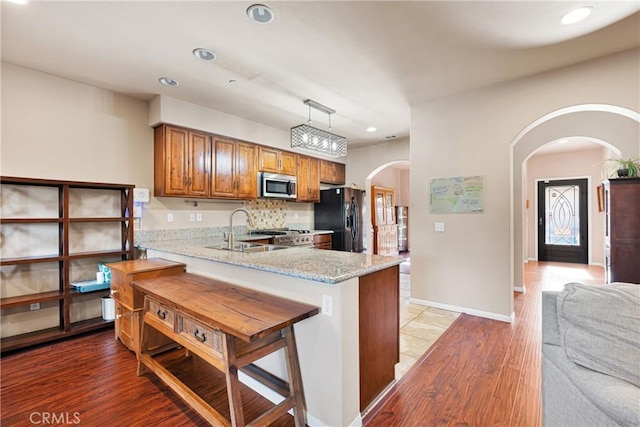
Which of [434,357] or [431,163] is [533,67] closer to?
[431,163]

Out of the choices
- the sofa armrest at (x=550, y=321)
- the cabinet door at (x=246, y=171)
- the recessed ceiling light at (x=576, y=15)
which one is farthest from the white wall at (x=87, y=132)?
the sofa armrest at (x=550, y=321)

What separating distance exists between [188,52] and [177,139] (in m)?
1.38

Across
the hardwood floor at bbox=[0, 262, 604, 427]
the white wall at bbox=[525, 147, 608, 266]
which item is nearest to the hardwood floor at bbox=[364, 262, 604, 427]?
the hardwood floor at bbox=[0, 262, 604, 427]

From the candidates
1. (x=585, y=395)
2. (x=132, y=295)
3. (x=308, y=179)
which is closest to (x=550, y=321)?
(x=585, y=395)

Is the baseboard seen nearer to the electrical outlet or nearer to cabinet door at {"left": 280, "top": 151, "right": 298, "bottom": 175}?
the electrical outlet

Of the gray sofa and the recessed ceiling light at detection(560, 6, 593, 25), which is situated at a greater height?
the recessed ceiling light at detection(560, 6, 593, 25)

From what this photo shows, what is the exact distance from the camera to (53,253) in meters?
3.05

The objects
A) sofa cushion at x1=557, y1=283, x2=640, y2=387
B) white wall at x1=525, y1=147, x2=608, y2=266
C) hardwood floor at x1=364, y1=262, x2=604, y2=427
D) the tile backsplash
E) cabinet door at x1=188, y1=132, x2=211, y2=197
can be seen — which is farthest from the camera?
white wall at x1=525, y1=147, x2=608, y2=266

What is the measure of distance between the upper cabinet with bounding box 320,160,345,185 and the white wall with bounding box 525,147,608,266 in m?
5.05

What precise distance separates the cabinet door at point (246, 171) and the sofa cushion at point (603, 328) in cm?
390

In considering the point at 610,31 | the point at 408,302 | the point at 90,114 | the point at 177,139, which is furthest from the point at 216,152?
the point at 610,31

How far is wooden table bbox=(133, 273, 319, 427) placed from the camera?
1447 mm

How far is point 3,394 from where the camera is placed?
79.7 inches

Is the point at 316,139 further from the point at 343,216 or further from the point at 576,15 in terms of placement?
the point at 576,15
